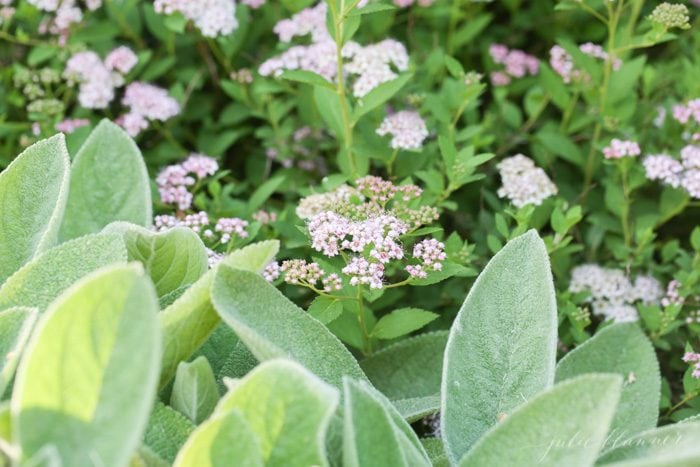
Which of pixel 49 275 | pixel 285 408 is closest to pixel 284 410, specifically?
pixel 285 408

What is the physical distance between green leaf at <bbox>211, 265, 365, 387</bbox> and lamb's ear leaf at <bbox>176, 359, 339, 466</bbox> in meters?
0.10

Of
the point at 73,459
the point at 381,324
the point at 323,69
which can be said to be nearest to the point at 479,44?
the point at 323,69

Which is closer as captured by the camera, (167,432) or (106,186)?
(167,432)

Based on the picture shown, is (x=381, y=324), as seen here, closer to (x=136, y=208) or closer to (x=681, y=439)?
(x=136, y=208)

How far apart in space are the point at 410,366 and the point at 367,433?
0.44m

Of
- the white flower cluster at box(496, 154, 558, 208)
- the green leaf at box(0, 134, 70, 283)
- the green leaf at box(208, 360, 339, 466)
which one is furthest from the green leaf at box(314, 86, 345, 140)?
the green leaf at box(208, 360, 339, 466)

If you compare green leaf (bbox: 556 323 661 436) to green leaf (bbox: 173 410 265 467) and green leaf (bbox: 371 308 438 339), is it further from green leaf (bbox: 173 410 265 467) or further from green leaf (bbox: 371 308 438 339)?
green leaf (bbox: 173 410 265 467)

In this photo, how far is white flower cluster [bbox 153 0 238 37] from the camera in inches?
67.7

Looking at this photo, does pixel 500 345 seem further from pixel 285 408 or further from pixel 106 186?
pixel 106 186

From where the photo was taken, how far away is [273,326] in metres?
1.05

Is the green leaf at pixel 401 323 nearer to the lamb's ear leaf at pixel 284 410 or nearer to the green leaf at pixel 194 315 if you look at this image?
the green leaf at pixel 194 315

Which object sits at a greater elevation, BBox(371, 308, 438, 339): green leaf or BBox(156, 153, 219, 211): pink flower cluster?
BBox(156, 153, 219, 211): pink flower cluster

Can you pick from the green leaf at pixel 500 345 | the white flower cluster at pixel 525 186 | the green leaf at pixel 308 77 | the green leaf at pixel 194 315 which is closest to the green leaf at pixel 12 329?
the green leaf at pixel 194 315

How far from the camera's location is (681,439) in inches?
37.9
